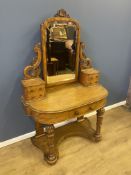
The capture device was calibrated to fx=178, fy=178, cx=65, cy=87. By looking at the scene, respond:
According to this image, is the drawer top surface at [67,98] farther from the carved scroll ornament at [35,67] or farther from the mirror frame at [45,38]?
the carved scroll ornament at [35,67]

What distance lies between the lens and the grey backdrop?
1585mm

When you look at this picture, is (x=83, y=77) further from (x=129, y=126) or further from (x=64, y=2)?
(x=129, y=126)

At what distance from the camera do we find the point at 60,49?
1.76 m

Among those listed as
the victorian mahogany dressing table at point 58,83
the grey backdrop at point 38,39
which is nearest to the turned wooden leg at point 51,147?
the victorian mahogany dressing table at point 58,83

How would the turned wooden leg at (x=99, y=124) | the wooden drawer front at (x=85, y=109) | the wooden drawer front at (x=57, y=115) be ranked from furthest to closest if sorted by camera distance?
the turned wooden leg at (x=99, y=124) → the wooden drawer front at (x=85, y=109) → the wooden drawer front at (x=57, y=115)

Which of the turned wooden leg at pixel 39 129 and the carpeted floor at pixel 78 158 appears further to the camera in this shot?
the turned wooden leg at pixel 39 129

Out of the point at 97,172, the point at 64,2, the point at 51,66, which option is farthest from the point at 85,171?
the point at 64,2

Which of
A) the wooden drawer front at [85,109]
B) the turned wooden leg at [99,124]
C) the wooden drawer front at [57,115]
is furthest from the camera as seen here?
the turned wooden leg at [99,124]

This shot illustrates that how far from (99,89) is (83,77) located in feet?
0.71

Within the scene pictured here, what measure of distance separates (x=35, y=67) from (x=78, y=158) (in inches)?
40.9

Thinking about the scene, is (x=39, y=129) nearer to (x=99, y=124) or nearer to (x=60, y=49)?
Result: (x=99, y=124)

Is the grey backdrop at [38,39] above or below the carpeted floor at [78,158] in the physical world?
above

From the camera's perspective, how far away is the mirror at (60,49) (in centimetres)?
167

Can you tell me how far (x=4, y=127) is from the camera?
1.91 meters
